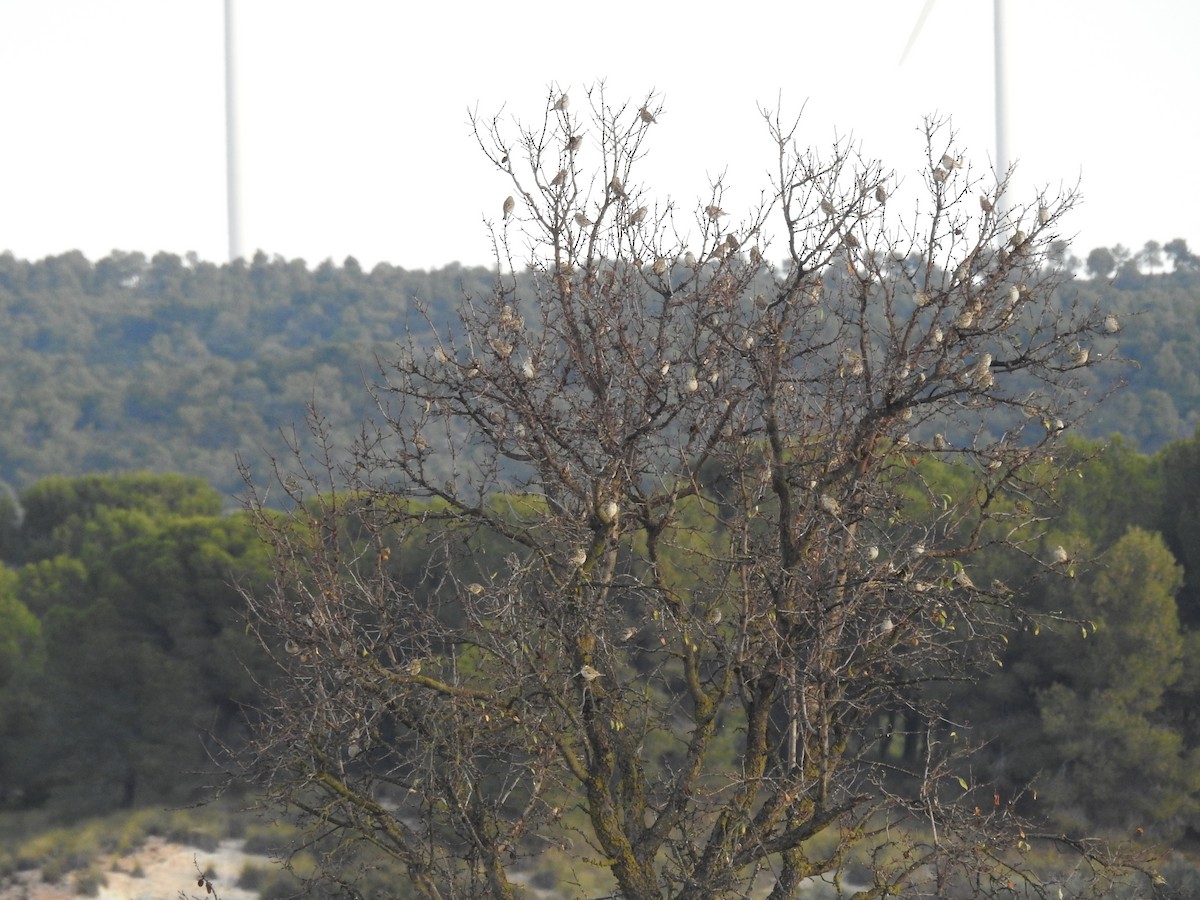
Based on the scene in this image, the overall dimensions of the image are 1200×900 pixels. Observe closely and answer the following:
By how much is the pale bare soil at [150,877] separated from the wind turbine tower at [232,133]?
25884 millimetres

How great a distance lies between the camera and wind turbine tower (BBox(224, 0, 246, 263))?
145 ft

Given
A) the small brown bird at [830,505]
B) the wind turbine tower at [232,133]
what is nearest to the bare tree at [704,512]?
the small brown bird at [830,505]

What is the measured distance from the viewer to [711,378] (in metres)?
6.18

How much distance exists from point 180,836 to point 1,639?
202 inches

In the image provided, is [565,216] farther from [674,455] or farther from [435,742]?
[435,742]

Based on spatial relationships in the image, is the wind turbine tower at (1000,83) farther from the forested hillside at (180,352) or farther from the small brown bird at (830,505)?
the small brown bird at (830,505)

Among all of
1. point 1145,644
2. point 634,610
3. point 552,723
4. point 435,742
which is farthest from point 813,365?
point 1145,644

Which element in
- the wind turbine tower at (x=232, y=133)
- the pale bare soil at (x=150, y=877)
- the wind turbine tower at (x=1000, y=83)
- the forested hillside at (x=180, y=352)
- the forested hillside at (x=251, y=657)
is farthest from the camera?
the forested hillside at (x=180, y=352)

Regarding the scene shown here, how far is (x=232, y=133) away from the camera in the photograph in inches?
1774

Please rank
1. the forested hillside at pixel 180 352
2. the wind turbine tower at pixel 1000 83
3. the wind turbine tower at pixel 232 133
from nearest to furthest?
the wind turbine tower at pixel 1000 83 < the wind turbine tower at pixel 232 133 < the forested hillside at pixel 180 352

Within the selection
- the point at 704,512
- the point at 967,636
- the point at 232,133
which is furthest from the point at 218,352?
the point at 704,512

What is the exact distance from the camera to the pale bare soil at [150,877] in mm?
23922

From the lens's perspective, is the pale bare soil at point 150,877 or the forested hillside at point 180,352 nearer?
the pale bare soil at point 150,877

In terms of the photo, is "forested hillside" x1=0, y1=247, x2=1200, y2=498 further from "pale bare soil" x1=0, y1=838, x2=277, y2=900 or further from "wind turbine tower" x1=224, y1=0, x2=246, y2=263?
"pale bare soil" x1=0, y1=838, x2=277, y2=900
